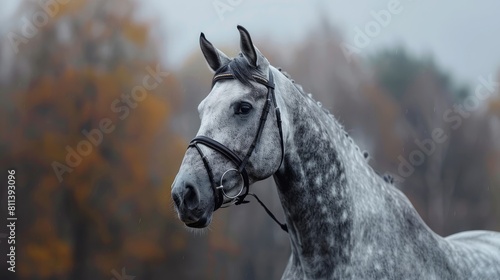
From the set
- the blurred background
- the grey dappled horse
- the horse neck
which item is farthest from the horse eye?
the blurred background

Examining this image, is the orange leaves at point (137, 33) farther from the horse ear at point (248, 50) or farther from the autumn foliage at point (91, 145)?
the horse ear at point (248, 50)

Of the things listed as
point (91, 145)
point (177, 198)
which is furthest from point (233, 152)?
point (91, 145)

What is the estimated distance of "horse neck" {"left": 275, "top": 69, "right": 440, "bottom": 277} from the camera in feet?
8.14

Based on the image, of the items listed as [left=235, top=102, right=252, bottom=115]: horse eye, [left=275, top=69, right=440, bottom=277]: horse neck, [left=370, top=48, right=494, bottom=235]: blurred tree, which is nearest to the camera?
[left=235, top=102, right=252, bottom=115]: horse eye

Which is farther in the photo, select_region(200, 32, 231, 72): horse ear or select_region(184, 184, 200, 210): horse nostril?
select_region(200, 32, 231, 72): horse ear

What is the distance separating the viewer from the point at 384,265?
8.19 feet

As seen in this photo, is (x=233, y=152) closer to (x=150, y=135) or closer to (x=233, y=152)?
(x=233, y=152)

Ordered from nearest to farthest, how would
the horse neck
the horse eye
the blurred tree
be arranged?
the horse eye
the horse neck
the blurred tree

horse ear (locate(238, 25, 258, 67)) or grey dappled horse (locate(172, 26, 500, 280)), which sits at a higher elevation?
horse ear (locate(238, 25, 258, 67))

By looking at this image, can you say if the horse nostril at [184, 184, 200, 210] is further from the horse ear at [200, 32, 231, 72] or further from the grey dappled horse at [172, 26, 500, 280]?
the horse ear at [200, 32, 231, 72]

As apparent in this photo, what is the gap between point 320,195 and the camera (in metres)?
2.50

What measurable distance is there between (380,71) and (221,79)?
6634 millimetres

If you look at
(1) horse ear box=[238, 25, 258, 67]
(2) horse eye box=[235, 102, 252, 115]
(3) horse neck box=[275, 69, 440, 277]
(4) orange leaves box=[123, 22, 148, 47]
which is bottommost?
(3) horse neck box=[275, 69, 440, 277]

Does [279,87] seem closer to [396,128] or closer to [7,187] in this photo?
[7,187]
